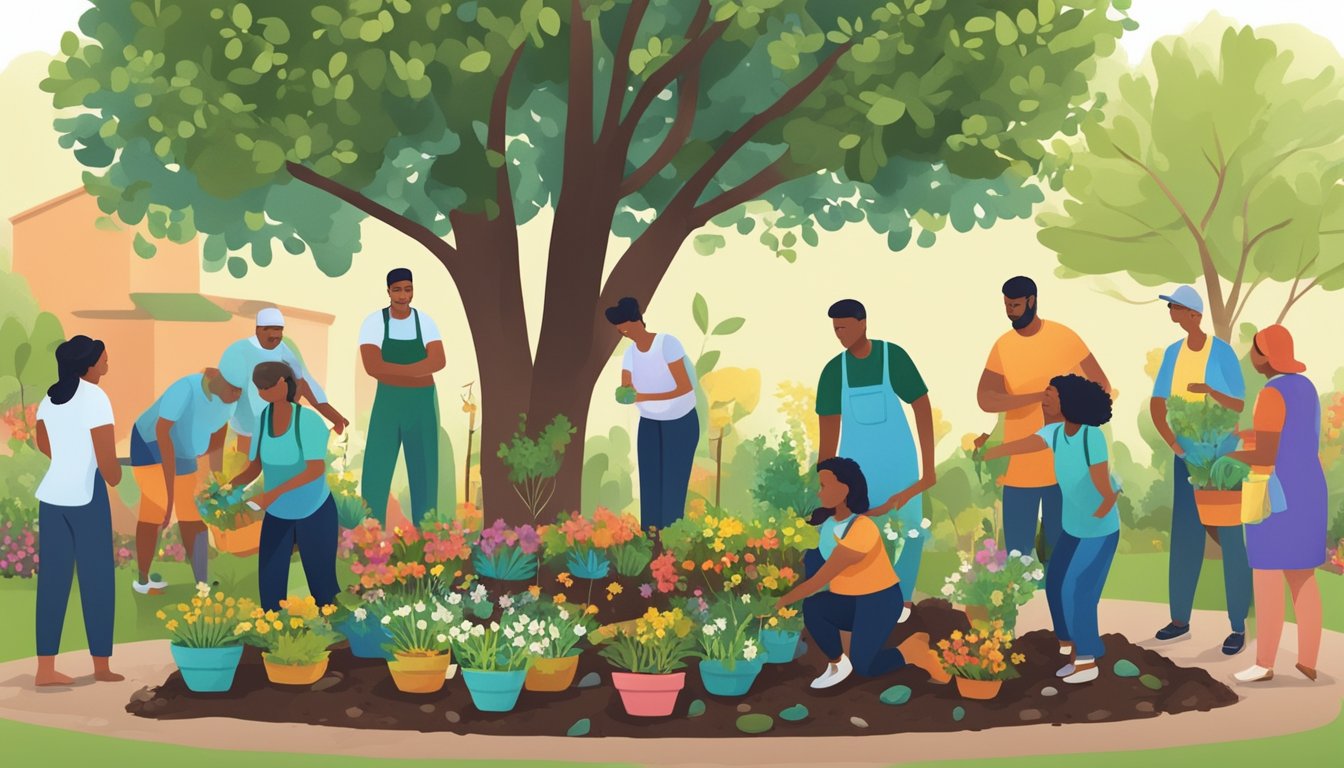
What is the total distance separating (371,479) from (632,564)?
2.57 meters

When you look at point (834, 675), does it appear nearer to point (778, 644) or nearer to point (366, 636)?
point (778, 644)

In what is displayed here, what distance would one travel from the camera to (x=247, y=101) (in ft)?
34.0

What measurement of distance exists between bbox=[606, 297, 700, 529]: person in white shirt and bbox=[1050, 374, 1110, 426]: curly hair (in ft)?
10.8

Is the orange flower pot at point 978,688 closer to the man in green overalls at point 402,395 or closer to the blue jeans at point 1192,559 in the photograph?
the blue jeans at point 1192,559

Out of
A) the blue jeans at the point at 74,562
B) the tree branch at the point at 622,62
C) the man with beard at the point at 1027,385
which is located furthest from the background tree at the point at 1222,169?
the blue jeans at the point at 74,562

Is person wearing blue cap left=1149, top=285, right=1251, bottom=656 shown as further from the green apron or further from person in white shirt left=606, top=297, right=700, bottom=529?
the green apron

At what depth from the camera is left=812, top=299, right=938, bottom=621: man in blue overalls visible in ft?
32.8

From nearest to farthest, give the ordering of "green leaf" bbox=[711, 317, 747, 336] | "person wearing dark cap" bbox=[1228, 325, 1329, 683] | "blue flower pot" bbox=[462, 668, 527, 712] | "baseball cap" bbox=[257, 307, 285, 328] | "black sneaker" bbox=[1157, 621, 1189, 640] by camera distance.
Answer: "blue flower pot" bbox=[462, 668, 527, 712] → "person wearing dark cap" bbox=[1228, 325, 1329, 683] → "black sneaker" bbox=[1157, 621, 1189, 640] → "baseball cap" bbox=[257, 307, 285, 328] → "green leaf" bbox=[711, 317, 747, 336]

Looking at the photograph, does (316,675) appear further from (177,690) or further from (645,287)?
(645,287)

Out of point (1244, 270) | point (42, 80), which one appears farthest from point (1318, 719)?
point (1244, 270)

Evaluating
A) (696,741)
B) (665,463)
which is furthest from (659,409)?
(696,741)

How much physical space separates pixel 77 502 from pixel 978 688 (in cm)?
582

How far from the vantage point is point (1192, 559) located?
36.8ft

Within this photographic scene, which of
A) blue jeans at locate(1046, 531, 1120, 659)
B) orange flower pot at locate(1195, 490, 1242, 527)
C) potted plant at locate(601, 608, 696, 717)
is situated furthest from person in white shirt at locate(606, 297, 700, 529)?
orange flower pot at locate(1195, 490, 1242, 527)
